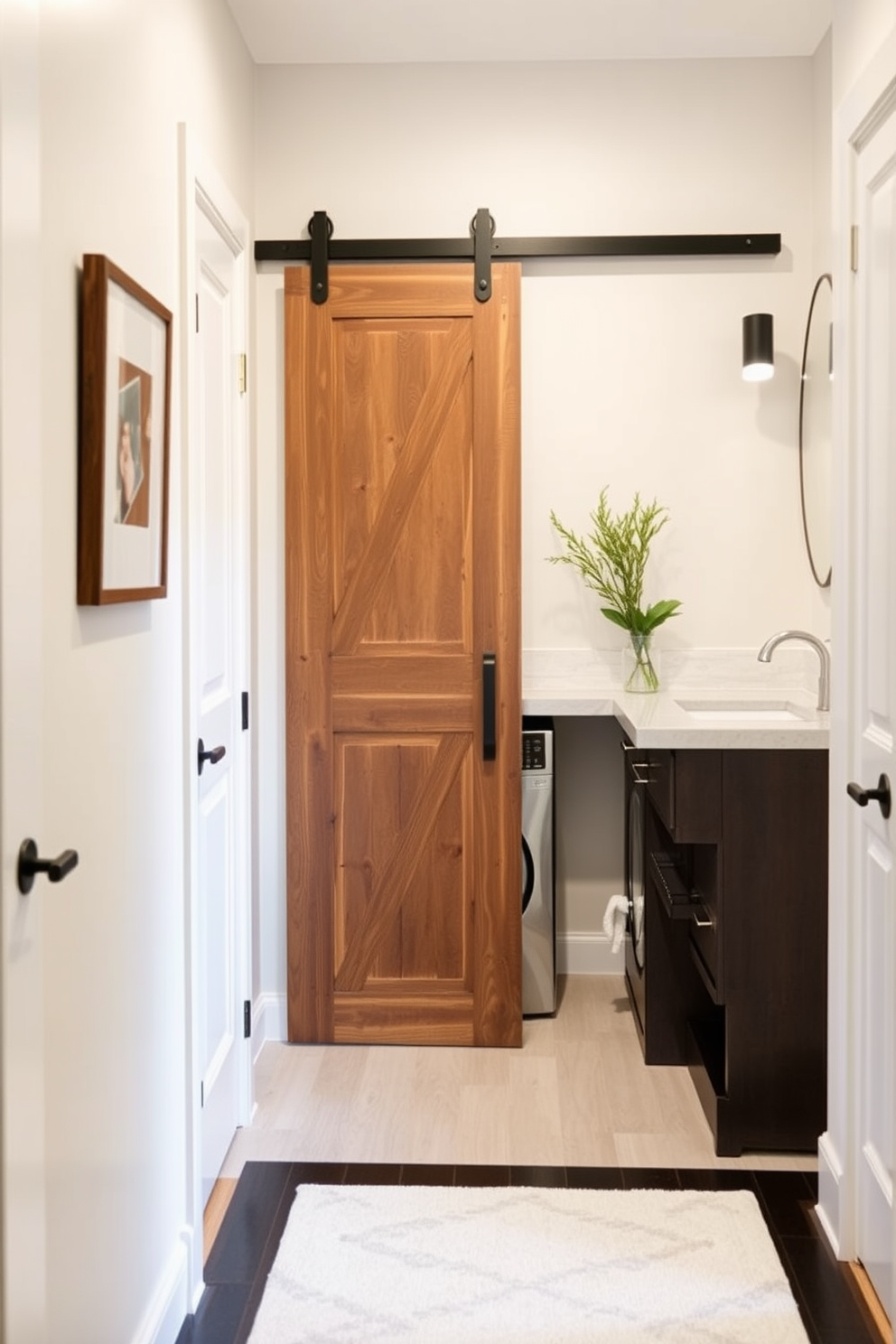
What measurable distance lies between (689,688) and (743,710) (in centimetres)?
21

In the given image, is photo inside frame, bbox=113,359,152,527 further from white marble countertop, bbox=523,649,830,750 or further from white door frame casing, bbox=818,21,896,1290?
white marble countertop, bbox=523,649,830,750

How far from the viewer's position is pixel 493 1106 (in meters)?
3.05

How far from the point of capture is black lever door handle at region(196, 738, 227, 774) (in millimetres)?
2432

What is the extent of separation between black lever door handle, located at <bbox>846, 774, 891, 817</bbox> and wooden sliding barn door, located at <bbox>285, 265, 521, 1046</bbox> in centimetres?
138

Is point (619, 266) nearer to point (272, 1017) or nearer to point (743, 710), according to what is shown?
point (743, 710)

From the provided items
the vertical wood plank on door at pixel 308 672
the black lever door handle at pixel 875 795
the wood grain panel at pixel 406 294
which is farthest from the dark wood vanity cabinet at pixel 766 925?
the wood grain panel at pixel 406 294

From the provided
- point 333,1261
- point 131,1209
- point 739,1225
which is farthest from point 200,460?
point 739,1225

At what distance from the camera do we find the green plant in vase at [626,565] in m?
3.52

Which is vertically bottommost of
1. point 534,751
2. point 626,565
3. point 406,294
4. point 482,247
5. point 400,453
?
point 534,751

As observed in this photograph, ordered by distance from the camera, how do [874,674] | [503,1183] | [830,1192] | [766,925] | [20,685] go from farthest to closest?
1. [766,925]
2. [503,1183]
3. [830,1192]
4. [874,674]
5. [20,685]

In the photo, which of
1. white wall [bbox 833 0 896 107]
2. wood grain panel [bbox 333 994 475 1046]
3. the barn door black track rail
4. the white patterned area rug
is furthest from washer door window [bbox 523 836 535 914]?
white wall [bbox 833 0 896 107]

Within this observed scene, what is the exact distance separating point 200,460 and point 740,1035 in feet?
5.77

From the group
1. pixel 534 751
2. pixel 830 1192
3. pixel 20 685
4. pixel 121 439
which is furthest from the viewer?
pixel 534 751

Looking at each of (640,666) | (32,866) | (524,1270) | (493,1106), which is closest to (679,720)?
(640,666)
